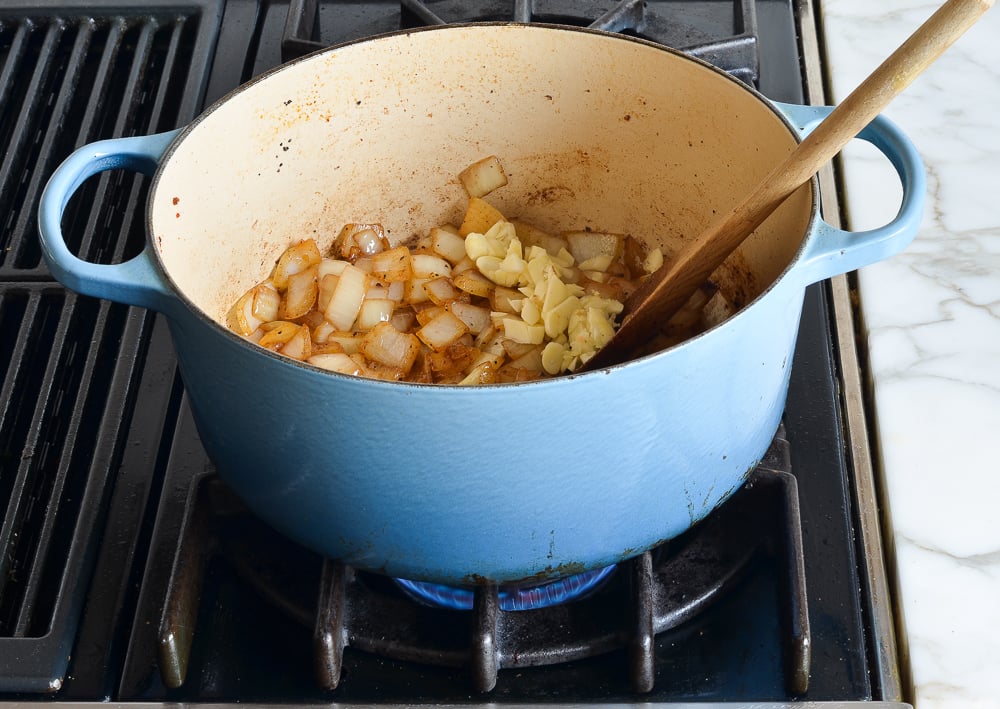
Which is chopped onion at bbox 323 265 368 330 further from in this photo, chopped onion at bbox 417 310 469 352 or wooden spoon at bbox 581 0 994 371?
wooden spoon at bbox 581 0 994 371

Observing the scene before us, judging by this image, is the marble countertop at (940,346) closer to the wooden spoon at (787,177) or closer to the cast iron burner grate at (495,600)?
the cast iron burner grate at (495,600)

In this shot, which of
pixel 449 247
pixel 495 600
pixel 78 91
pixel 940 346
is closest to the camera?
pixel 495 600

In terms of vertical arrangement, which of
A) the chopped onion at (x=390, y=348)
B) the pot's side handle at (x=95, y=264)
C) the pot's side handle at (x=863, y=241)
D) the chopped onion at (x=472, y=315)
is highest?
the pot's side handle at (x=863, y=241)

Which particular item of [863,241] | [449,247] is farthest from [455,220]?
[863,241]

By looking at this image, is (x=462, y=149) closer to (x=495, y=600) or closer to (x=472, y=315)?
(x=472, y=315)

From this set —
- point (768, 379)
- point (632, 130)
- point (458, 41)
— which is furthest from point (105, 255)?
point (768, 379)

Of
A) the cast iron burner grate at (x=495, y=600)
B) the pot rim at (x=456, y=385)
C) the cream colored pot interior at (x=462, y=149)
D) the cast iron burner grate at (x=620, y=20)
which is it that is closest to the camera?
the pot rim at (x=456, y=385)

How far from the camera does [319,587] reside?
672 mm

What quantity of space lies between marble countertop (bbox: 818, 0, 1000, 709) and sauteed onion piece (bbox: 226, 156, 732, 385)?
154 millimetres

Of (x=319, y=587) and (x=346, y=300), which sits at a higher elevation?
(x=346, y=300)

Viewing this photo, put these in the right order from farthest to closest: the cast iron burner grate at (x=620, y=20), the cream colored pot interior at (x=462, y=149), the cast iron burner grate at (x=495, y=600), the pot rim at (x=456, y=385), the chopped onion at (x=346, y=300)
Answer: the cast iron burner grate at (x=620, y=20)
the chopped onion at (x=346, y=300)
the cream colored pot interior at (x=462, y=149)
the cast iron burner grate at (x=495, y=600)
the pot rim at (x=456, y=385)

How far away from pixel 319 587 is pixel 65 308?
0.34 metres

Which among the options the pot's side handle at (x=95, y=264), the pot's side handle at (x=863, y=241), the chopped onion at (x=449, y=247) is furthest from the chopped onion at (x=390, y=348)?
the pot's side handle at (x=863, y=241)

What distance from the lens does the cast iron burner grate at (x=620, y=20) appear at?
97cm
